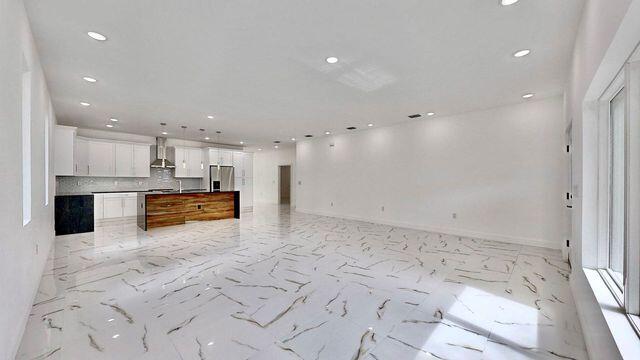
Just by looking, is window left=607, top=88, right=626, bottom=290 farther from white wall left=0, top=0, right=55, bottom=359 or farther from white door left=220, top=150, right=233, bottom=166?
white door left=220, top=150, right=233, bottom=166

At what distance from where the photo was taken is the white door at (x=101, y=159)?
748 cm

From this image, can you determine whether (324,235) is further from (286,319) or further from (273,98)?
(286,319)

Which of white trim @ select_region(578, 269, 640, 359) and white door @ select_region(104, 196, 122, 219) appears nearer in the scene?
white trim @ select_region(578, 269, 640, 359)

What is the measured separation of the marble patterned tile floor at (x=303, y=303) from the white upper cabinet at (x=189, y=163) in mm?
4900

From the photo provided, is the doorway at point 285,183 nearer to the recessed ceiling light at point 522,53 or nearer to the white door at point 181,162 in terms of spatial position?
the white door at point 181,162

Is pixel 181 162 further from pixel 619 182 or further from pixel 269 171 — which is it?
pixel 619 182

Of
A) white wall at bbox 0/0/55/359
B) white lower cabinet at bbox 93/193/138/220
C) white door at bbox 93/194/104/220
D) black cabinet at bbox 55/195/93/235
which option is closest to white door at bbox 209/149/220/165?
white lower cabinet at bbox 93/193/138/220

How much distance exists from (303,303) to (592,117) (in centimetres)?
317

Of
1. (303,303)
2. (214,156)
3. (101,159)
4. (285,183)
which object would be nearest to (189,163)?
(214,156)

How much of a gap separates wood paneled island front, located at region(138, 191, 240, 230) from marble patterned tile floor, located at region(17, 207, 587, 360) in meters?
1.80

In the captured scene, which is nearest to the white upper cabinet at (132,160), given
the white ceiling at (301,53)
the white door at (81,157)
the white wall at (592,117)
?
the white door at (81,157)

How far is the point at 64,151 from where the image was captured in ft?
20.6

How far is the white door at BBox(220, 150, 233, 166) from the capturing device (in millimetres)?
10234

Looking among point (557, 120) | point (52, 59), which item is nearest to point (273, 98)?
point (52, 59)
